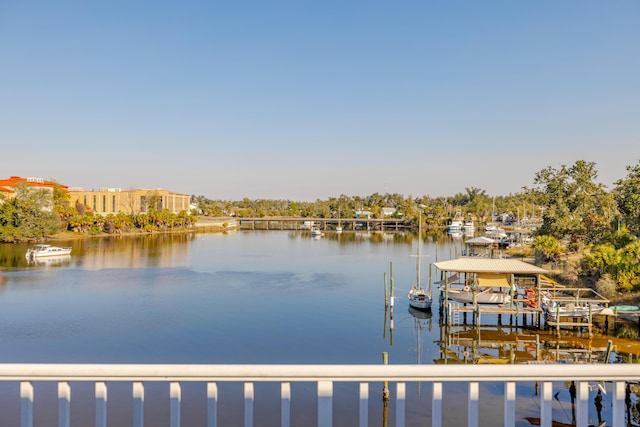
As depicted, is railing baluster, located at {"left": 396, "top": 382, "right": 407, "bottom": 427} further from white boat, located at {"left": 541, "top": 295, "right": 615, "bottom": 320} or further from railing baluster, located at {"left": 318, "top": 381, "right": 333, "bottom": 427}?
white boat, located at {"left": 541, "top": 295, "right": 615, "bottom": 320}

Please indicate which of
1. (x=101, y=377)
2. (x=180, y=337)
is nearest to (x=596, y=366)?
(x=101, y=377)

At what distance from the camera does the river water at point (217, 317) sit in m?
19.8

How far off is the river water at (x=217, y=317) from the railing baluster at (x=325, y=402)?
11245 mm

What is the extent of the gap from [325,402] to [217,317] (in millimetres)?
25314

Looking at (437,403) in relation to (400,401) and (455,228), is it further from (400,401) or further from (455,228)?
(455,228)

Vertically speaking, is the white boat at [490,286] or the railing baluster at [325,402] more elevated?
the railing baluster at [325,402]

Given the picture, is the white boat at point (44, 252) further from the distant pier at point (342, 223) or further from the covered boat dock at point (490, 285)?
the distant pier at point (342, 223)

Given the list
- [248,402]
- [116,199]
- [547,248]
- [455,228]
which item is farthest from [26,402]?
[116,199]

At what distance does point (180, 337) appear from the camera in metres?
22.9

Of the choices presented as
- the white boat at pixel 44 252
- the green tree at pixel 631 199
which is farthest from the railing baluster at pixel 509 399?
the white boat at pixel 44 252

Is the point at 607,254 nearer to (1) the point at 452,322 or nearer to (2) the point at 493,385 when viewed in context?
(1) the point at 452,322

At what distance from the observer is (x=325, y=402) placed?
284 centimetres

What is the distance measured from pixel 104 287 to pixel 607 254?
3276cm

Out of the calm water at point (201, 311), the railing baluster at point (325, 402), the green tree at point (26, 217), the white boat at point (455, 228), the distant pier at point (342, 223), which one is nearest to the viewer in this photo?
the railing baluster at point (325, 402)
